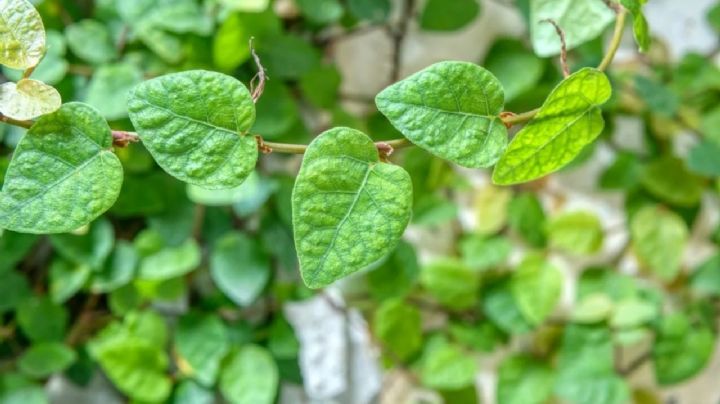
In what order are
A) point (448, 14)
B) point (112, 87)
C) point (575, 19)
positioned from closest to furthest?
point (575, 19) < point (112, 87) < point (448, 14)

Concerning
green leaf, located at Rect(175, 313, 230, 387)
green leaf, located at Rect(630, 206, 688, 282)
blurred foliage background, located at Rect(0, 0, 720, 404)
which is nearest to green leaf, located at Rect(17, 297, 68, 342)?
blurred foliage background, located at Rect(0, 0, 720, 404)

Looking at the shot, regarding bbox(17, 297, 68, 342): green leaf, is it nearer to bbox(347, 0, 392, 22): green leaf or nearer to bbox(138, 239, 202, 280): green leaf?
bbox(138, 239, 202, 280): green leaf

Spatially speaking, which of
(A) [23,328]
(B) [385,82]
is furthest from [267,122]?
(A) [23,328]

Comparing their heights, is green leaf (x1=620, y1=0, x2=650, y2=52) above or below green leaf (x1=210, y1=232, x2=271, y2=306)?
above

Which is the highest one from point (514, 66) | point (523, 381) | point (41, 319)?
point (514, 66)

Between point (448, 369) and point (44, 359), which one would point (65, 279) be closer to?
point (44, 359)

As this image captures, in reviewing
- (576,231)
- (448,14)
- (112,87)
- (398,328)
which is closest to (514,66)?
(448,14)

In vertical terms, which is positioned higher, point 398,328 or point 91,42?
point 91,42
